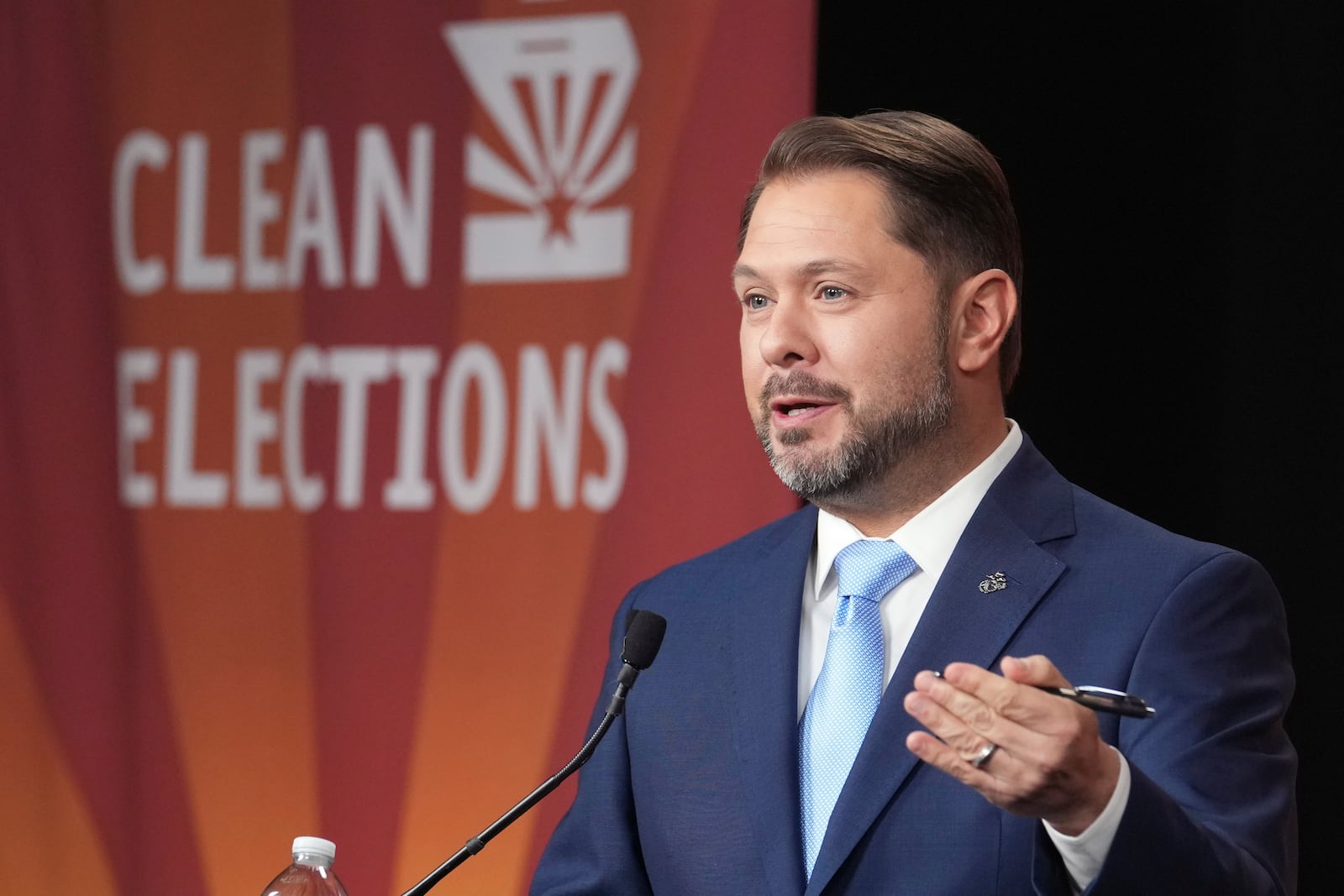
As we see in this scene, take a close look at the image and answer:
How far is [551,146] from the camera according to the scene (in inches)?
147

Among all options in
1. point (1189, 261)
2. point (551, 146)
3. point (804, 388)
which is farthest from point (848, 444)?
point (551, 146)

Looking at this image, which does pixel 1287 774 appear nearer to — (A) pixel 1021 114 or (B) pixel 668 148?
(A) pixel 1021 114

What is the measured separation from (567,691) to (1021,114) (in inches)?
61.7

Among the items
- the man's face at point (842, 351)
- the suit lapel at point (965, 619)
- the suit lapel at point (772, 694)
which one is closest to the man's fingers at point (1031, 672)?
the suit lapel at point (965, 619)

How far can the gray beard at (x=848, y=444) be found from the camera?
2.20 metres

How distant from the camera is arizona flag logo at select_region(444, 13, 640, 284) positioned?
3646 mm

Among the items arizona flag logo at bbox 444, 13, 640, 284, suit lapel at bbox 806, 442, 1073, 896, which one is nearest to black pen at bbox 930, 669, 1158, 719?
suit lapel at bbox 806, 442, 1073, 896

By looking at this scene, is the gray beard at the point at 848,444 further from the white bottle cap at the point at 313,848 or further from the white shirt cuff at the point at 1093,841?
the white bottle cap at the point at 313,848

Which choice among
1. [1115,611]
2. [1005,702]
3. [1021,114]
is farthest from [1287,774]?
[1021,114]

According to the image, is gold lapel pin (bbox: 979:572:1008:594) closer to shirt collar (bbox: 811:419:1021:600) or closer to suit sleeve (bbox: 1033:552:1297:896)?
shirt collar (bbox: 811:419:1021:600)

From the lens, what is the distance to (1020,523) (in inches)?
83.9

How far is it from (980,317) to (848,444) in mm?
312

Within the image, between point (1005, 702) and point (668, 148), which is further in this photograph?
point (668, 148)

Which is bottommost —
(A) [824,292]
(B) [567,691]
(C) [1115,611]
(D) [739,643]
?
(B) [567,691]
